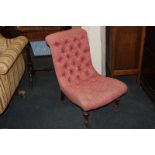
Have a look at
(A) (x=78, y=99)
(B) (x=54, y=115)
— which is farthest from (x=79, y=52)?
(B) (x=54, y=115)

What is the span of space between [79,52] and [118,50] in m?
0.71

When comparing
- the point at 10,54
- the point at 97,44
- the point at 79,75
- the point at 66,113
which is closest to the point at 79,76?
the point at 79,75

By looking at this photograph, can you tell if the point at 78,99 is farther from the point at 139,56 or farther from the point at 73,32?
the point at 139,56

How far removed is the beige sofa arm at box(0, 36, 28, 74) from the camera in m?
2.33

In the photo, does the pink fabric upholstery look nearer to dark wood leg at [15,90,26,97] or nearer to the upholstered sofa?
the upholstered sofa

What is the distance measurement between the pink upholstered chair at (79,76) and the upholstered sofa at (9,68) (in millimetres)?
457

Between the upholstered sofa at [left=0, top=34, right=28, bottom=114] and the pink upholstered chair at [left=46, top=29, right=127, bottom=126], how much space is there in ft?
1.50

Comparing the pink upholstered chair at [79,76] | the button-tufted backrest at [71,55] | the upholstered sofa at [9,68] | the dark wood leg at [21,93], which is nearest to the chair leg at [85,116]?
the pink upholstered chair at [79,76]

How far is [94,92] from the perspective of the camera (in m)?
2.55

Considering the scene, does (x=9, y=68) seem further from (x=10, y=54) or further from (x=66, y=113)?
(x=66, y=113)

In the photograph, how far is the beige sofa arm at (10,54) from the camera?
2.33m

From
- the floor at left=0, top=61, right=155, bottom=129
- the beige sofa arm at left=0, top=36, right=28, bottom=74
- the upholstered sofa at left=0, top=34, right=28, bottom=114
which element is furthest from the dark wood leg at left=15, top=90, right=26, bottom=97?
the beige sofa arm at left=0, top=36, right=28, bottom=74

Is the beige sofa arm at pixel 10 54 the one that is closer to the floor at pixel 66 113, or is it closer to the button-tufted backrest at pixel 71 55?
the button-tufted backrest at pixel 71 55
